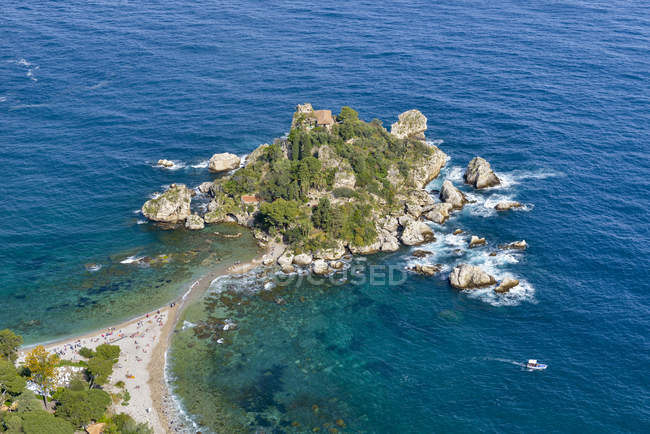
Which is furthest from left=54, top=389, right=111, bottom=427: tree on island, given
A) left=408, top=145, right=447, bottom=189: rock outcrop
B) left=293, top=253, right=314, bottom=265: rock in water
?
left=408, top=145, right=447, bottom=189: rock outcrop

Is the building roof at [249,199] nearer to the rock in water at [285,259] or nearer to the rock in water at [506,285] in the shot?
the rock in water at [285,259]

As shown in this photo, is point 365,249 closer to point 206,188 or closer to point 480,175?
point 480,175

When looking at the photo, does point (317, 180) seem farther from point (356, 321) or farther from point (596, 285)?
point (596, 285)

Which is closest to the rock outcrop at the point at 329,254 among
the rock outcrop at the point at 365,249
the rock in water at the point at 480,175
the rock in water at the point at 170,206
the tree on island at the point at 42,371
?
the rock outcrop at the point at 365,249

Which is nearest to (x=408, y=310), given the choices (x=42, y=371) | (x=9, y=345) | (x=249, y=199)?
(x=249, y=199)

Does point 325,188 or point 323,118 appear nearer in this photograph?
point 325,188

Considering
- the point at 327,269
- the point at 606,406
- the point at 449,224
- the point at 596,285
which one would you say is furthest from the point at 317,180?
the point at 606,406
